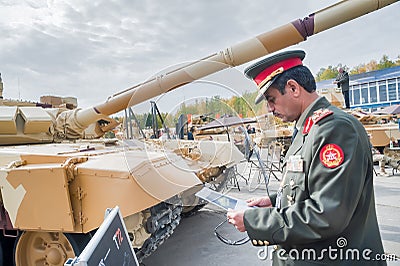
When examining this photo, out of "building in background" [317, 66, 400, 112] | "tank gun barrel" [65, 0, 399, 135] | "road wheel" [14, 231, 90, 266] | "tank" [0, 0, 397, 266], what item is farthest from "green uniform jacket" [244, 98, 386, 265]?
"building in background" [317, 66, 400, 112]

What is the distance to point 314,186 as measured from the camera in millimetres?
1257

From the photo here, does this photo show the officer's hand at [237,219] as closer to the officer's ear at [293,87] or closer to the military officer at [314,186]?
the military officer at [314,186]

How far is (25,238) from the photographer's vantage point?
10.4 ft

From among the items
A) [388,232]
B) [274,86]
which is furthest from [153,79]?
[388,232]

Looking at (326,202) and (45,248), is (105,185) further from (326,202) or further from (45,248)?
(326,202)

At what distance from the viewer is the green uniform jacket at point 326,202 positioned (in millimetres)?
1188

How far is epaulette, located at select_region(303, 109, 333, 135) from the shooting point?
134 cm

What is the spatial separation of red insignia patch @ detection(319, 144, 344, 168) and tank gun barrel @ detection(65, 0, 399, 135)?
2107mm

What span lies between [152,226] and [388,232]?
3385 mm

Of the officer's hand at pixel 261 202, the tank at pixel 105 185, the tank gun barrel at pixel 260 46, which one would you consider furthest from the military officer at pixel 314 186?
the tank gun barrel at pixel 260 46

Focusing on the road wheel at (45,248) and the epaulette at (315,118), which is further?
the road wheel at (45,248)

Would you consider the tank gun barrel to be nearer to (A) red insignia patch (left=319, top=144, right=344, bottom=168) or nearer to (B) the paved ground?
(B) the paved ground

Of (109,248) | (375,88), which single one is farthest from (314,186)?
(375,88)

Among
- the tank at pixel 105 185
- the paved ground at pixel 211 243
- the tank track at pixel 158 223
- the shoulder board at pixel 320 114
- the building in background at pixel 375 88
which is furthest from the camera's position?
the building in background at pixel 375 88
